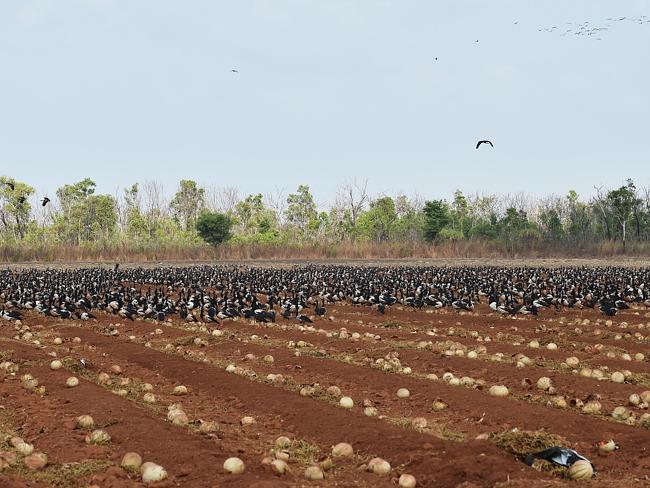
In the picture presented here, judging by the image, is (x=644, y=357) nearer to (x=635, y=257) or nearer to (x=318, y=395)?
(x=318, y=395)

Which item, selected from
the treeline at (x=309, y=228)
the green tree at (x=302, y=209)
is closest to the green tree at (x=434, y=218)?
the treeline at (x=309, y=228)

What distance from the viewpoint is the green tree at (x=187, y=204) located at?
11412 centimetres

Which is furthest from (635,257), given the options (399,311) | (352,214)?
(352,214)

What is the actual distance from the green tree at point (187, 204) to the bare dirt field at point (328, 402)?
9943 cm

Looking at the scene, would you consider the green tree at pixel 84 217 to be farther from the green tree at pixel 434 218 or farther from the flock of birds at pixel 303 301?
the flock of birds at pixel 303 301

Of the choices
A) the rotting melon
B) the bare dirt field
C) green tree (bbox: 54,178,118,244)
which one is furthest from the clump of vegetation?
green tree (bbox: 54,178,118,244)

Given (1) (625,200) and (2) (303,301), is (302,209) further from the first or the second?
(2) (303,301)

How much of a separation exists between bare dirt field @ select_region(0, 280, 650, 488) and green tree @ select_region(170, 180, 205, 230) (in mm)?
99425

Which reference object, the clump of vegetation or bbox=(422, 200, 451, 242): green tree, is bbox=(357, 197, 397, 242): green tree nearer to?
bbox=(422, 200, 451, 242): green tree

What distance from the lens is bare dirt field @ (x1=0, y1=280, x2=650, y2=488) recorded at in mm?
6090

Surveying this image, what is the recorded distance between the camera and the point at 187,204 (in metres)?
114

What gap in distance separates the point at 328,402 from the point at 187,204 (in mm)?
108438

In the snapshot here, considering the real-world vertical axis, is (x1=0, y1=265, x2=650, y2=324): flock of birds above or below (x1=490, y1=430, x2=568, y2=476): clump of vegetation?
above

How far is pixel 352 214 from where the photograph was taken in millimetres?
110875
